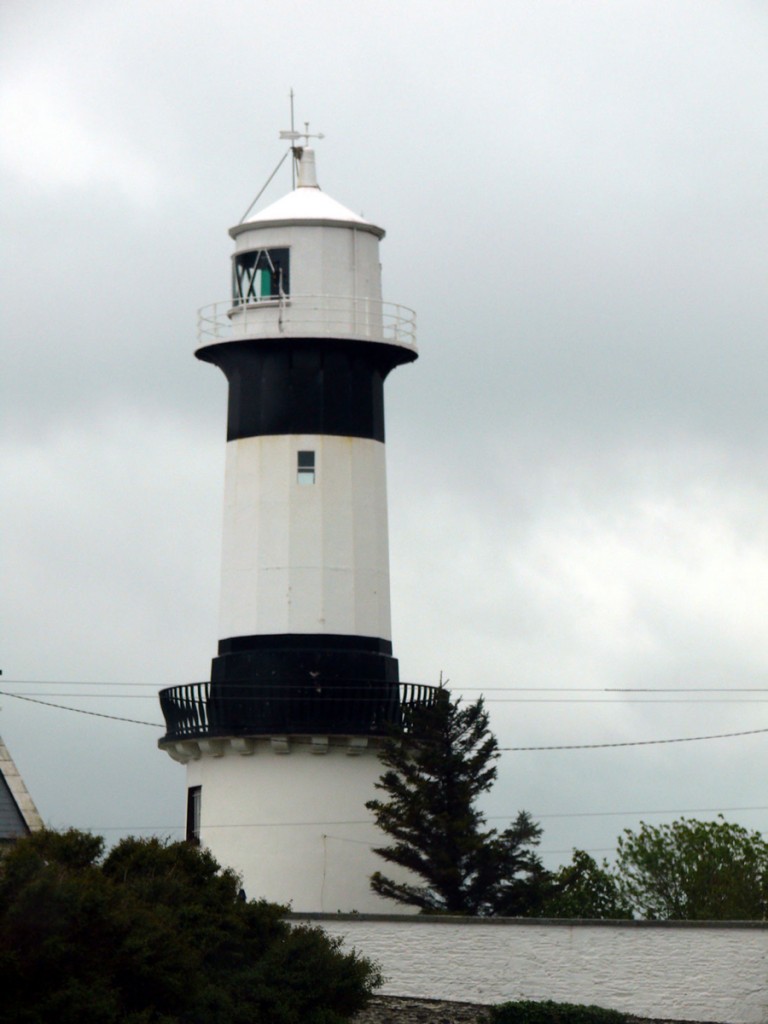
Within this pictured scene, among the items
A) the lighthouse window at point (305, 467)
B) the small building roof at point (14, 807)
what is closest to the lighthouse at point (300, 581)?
the lighthouse window at point (305, 467)

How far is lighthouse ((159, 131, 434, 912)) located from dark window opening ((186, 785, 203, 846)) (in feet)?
0.11

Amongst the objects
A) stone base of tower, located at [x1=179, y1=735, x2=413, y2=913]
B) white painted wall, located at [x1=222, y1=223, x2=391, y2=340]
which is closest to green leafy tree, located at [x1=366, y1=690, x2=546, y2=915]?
stone base of tower, located at [x1=179, y1=735, x2=413, y2=913]

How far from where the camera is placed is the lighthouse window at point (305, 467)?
40.9m

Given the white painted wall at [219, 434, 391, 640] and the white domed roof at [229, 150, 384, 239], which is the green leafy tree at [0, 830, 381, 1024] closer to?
the white painted wall at [219, 434, 391, 640]

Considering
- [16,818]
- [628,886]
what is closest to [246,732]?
[16,818]

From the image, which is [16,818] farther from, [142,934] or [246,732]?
[142,934]

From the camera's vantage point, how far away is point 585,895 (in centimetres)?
4238

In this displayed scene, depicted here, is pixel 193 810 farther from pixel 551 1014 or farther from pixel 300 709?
pixel 551 1014

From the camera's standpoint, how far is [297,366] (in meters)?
41.3

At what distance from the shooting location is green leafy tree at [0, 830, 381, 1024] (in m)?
25.8

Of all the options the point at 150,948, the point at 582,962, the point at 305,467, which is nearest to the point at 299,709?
the point at 305,467

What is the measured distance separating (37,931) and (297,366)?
17.1m

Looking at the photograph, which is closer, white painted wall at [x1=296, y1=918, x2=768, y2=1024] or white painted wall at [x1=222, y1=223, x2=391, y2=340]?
white painted wall at [x1=296, y1=918, x2=768, y2=1024]

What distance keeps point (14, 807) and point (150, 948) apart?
951cm
